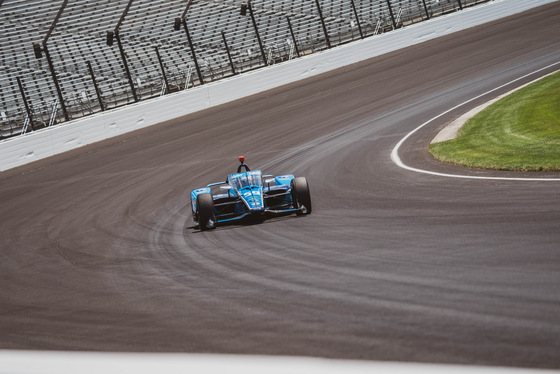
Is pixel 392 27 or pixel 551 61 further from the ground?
pixel 392 27

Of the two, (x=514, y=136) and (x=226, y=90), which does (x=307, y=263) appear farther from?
(x=226, y=90)

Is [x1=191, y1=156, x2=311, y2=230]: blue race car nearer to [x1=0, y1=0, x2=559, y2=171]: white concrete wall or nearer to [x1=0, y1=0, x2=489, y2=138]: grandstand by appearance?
[x1=0, y1=0, x2=559, y2=171]: white concrete wall

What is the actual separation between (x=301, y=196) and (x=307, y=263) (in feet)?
12.1

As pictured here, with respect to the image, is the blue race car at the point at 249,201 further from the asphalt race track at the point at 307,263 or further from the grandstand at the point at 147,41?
the grandstand at the point at 147,41

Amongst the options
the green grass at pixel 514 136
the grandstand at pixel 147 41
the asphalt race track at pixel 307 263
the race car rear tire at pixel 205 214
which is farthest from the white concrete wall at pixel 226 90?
the race car rear tire at pixel 205 214

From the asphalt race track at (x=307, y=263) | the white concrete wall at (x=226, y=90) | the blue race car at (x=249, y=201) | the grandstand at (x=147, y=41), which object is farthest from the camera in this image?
the grandstand at (x=147, y=41)

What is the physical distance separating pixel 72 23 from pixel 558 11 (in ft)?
85.6

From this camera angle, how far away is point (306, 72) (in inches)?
1325

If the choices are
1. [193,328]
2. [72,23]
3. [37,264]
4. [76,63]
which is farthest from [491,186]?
[72,23]

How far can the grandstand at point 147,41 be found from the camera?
2995 centimetres

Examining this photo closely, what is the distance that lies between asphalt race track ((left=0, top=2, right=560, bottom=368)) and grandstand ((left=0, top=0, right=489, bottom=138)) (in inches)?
383

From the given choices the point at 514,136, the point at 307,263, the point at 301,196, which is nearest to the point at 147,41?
the point at 514,136

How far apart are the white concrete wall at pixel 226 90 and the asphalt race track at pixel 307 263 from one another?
5.63 meters

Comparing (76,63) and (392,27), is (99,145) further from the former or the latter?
(392,27)
